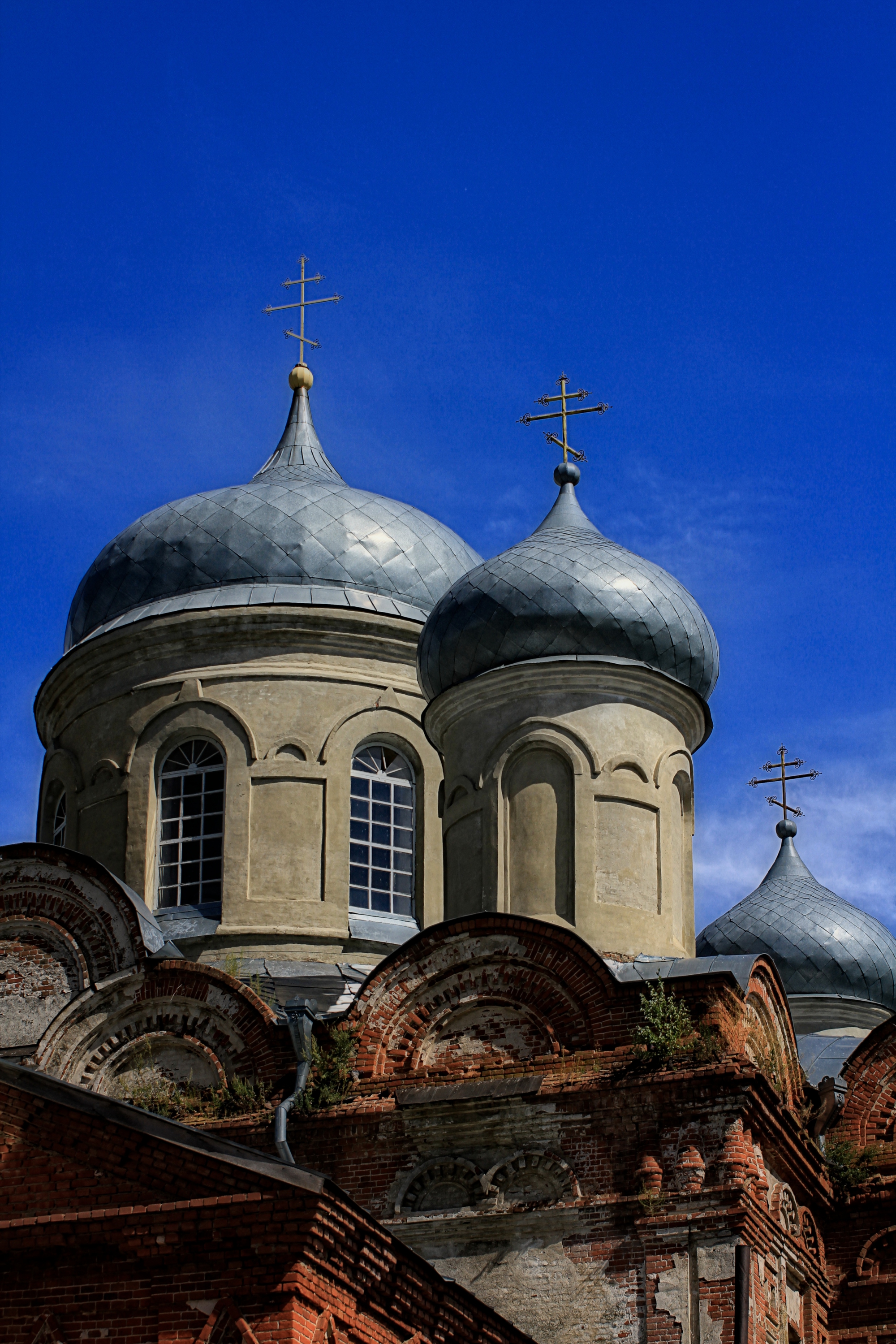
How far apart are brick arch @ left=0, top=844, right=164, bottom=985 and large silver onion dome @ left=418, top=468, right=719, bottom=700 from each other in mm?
3141

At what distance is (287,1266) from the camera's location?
8.06 m

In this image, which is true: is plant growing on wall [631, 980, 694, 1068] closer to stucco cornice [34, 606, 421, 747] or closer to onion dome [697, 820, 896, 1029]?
stucco cornice [34, 606, 421, 747]

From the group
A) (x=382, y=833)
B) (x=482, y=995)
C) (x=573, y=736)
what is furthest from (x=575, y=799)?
(x=382, y=833)

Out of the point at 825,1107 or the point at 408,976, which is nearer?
the point at 408,976

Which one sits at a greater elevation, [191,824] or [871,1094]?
[191,824]

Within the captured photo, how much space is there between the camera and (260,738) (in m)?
17.1

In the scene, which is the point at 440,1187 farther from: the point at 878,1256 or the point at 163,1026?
the point at 878,1256

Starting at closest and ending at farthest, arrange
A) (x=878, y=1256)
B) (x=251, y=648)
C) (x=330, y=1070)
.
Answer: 1. (x=330, y=1070)
2. (x=878, y=1256)
3. (x=251, y=648)

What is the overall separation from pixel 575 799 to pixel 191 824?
12.0 feet

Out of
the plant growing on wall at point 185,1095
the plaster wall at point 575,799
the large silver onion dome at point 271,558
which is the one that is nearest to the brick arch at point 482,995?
the plant growing on wall at point 185,1095

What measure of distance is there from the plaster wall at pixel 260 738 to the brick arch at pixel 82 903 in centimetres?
178

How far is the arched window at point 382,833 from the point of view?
55.5ft

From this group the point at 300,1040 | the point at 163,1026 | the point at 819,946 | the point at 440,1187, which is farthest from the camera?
the point at 819,946

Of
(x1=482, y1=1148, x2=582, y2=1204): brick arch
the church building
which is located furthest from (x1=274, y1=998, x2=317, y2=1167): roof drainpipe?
(x1=482, y1=1148, x2=582, y2=1204): brick arch
